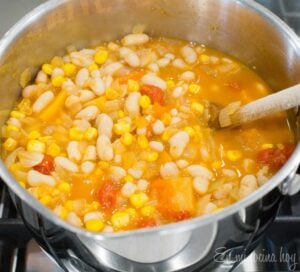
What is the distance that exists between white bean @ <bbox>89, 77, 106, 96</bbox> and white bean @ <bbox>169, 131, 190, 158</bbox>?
0.79ft

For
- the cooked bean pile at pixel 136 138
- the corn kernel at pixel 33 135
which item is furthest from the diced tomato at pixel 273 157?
the corn kernel at pixel 33 135

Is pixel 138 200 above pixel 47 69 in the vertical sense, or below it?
below

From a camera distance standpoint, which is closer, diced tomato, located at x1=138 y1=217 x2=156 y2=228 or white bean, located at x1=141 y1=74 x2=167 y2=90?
diced tomato, located at x1=138 y1=217 x2=156 y2=228

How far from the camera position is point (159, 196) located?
1180mm

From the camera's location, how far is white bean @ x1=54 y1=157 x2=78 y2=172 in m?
1.23

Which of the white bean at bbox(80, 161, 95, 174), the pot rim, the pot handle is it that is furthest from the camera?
the white bean at bbox(80, 161, 95, 174)

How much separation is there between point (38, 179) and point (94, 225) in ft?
0.58

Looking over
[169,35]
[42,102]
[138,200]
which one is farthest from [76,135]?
[169,35]

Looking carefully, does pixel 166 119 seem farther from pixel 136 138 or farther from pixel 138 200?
pixel 138 200

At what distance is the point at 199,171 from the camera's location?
1213 millimetres

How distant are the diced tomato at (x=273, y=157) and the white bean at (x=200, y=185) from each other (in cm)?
16

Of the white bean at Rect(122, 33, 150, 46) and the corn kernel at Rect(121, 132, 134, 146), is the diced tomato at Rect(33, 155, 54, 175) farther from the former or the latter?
the white bean at Rect(122, 33, 150, 46)

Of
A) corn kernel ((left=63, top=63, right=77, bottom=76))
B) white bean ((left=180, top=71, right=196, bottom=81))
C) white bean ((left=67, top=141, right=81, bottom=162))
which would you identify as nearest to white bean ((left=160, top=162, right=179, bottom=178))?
white bean ((left=67, top=141, right=81, bottom=162))

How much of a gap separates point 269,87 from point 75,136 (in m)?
0.56
